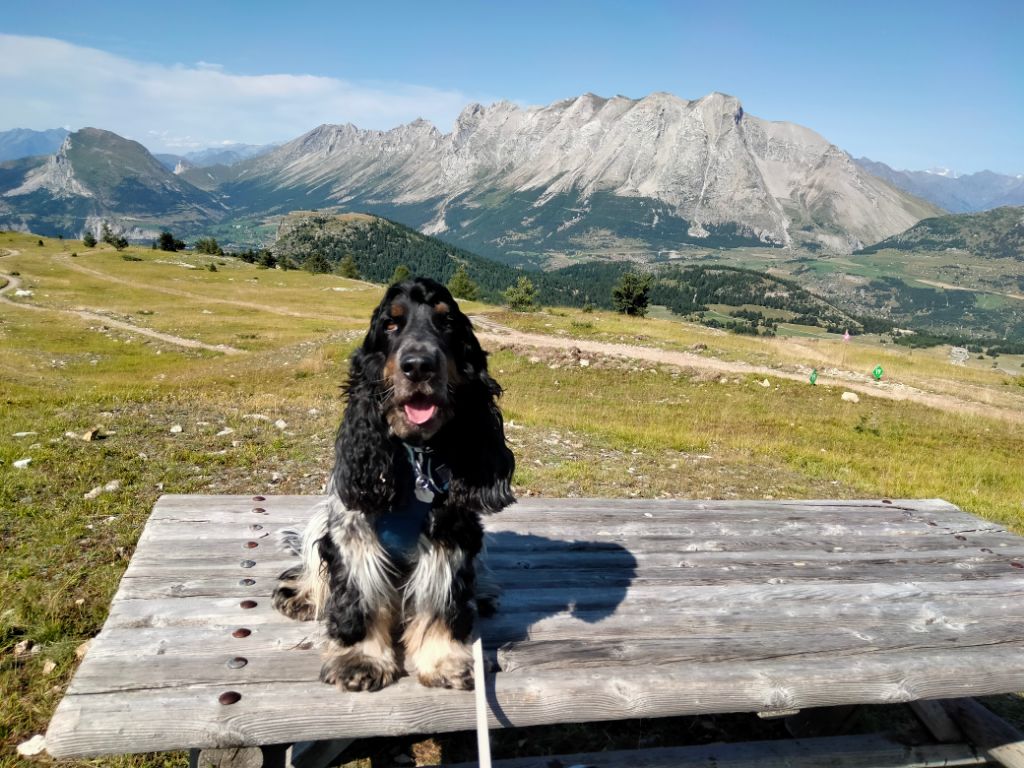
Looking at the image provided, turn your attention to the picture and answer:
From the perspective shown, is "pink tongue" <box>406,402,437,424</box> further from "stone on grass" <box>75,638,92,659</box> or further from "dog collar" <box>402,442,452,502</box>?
"stone on grass" <box>75,638,92,659</box>

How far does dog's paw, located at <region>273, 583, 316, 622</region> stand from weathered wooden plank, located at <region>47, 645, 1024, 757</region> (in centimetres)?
59

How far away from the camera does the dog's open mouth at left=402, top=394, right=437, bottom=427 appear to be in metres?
3.03

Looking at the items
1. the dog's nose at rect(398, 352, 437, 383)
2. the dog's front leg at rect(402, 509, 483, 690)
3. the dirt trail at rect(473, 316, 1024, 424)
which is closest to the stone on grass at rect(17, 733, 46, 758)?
the dog's front leg at rect(402, 509, 483, 690)

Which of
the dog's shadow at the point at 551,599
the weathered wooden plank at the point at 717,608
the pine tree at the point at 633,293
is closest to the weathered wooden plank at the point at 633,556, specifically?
the dog's shadow at the point at 551,599

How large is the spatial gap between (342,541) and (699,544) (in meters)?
3.21

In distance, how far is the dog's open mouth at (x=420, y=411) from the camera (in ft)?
9.93

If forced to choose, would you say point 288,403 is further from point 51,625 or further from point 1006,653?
point 1006,653

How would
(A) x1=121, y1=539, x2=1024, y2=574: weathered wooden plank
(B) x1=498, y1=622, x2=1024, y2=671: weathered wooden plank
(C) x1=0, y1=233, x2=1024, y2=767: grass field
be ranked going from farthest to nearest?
(C) x1=0, y1=233, x2=1024, y2=767: grass field → (A) x1=121, y1=539, x2=1024, y2=574: weathered wooden plank → (B) x1=498, y1=622, x2=1024, y2=671: weathered wooden plank

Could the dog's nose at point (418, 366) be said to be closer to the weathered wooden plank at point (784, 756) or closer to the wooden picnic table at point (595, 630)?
the wooden picnic table at point (595, 630)

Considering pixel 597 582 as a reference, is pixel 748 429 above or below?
below

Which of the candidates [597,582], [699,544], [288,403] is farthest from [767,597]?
[288,403]

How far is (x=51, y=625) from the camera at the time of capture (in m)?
4.90

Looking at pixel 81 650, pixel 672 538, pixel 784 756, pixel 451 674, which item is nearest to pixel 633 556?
pixel 672 538

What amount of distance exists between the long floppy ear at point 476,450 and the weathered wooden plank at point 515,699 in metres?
1.02
